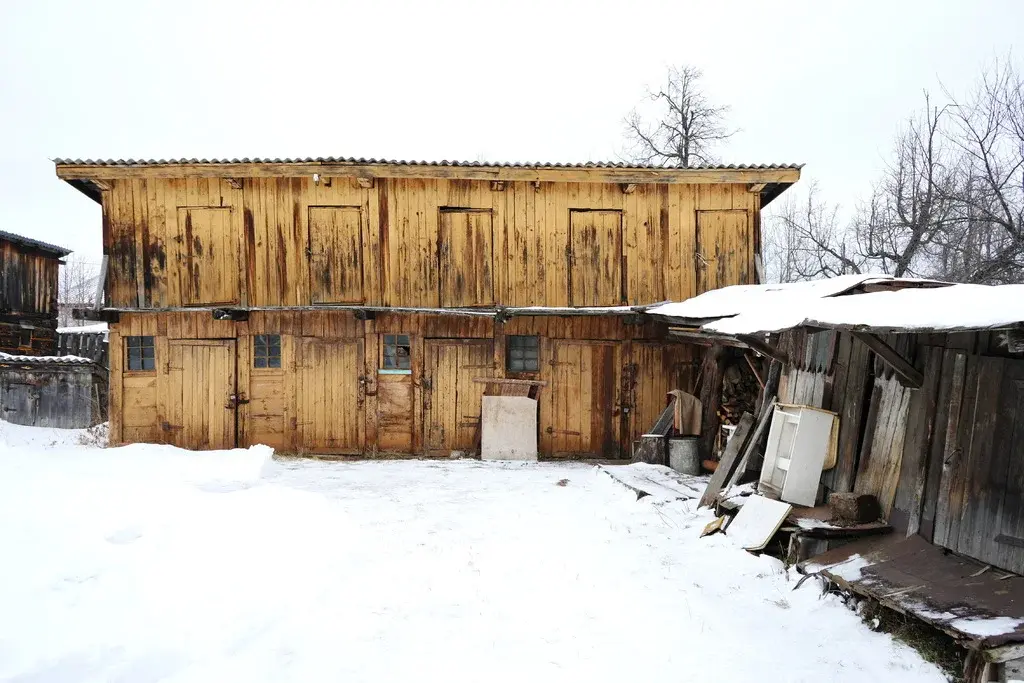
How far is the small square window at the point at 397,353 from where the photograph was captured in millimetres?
12898

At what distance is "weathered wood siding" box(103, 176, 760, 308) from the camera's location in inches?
496

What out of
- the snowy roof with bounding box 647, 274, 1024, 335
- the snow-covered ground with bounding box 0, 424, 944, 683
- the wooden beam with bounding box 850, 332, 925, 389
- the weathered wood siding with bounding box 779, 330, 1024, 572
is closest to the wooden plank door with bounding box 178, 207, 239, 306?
the snow-covered ground with bounding box 0, 424, 944, 683

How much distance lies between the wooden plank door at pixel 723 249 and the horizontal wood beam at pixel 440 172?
2.59 feet

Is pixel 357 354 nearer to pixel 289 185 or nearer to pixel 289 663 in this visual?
pixel 289 185

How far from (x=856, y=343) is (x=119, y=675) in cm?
779

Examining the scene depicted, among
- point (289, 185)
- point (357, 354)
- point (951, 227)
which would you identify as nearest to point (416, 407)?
point (357, 354)

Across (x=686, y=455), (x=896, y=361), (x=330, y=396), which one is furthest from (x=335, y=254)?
(x=896, y=361)

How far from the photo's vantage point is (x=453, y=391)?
12852mm

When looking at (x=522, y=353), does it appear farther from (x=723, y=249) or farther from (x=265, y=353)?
(x=265, y=353)

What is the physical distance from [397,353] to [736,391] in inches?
279

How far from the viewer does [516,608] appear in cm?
536

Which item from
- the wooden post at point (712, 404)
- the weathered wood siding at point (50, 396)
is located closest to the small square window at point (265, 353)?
the wooden post at point (712, 404)

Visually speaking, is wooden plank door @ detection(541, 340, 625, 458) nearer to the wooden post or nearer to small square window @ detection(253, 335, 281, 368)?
the wooden post

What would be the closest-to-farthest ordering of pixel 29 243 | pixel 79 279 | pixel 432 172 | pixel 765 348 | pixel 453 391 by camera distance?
pixel 765 348 < pixel 432 172 < pixel 453 391 < pixel 29 243 < pixel 79 279
